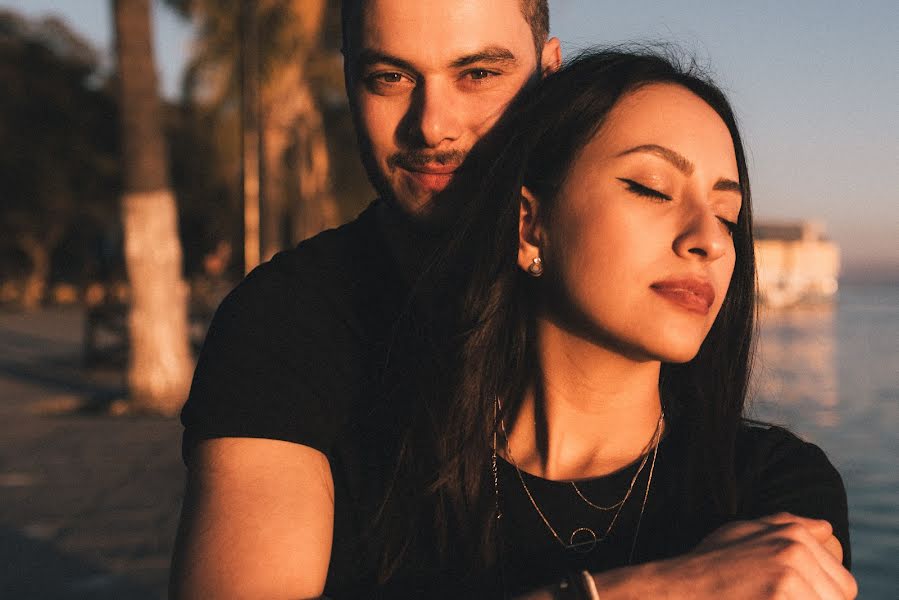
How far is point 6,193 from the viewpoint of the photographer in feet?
116

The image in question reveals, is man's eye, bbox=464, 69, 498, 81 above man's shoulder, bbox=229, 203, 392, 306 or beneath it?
above

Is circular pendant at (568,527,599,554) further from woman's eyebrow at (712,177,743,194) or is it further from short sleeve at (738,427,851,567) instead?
woman's eyebrow at (712,177,743,194)

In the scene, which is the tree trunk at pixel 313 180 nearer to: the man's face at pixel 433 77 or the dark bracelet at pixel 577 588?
the man's face at pixel 433 77

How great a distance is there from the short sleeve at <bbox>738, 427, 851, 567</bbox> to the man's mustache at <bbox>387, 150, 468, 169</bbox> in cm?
89

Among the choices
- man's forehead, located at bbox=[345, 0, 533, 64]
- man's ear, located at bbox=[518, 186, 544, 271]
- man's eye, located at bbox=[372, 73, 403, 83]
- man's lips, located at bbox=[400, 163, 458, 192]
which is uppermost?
man's forehead, located at bbox=[345, 0, 533, 64]

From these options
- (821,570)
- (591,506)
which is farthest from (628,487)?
(821,570)

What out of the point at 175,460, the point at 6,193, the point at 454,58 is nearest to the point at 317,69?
the point at 175,460

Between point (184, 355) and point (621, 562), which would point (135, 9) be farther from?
point (621, 562)

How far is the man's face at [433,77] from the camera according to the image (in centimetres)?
217

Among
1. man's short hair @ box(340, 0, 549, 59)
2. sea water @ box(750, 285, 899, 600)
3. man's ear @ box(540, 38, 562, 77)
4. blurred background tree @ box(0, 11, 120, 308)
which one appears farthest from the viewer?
blurred background tree @ box(0, 11, 120, 308)

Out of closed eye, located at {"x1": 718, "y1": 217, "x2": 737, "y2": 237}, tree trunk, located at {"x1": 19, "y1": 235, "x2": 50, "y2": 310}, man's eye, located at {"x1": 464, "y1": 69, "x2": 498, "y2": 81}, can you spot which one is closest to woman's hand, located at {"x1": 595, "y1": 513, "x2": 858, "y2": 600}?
closed eye, located at {"x1": 718, "y1": 217, "x2": 737, "y2": 237}

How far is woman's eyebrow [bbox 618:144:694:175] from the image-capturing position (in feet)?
5.92

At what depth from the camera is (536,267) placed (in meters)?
1.97

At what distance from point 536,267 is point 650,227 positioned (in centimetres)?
28
